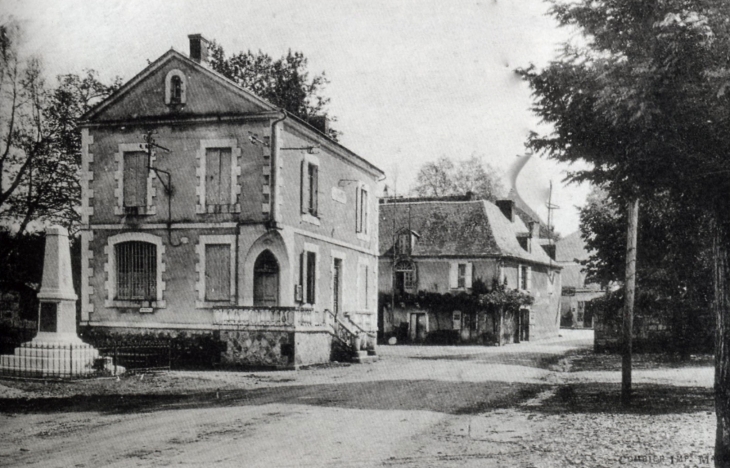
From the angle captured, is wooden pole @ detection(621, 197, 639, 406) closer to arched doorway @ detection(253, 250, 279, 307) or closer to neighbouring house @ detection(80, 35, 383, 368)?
neighbouring house @ detection(80, 35, 383, 368)

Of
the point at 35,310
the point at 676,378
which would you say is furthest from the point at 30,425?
the point at 35,310

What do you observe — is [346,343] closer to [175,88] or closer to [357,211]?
[357,211]

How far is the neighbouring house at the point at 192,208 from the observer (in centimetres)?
2291

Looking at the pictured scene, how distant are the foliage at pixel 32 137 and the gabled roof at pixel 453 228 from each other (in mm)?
19579

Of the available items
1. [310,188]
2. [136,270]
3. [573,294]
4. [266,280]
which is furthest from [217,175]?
[573,294]

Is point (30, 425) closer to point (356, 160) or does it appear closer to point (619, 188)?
point (619, 188)

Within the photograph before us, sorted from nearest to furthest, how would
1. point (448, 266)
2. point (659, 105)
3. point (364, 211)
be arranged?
point (659, 105) → point (364, 211) → point (448, 266)

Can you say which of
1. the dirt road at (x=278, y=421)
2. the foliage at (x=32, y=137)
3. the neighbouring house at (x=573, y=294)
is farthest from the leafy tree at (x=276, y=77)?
the neighbouring house at (x=573, y=294)

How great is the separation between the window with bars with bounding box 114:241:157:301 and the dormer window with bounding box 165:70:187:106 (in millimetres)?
4848

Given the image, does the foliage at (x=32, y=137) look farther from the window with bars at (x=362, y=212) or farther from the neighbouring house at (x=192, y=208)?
the window with bars at (x=362, y=212)

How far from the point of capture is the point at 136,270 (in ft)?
78.3

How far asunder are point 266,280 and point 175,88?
280 inches

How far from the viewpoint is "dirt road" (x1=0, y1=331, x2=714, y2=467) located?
8797 millimetres

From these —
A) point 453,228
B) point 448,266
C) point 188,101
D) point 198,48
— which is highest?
point 198,48
